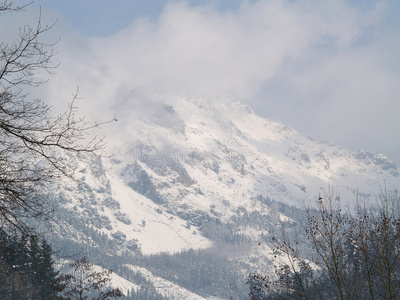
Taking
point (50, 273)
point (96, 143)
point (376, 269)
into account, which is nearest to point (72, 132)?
point (96, 143)

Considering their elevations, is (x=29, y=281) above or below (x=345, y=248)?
below

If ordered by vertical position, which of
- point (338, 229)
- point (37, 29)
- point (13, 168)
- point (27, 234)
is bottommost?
point (27, 234)

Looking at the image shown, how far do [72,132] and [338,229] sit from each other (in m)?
8.89

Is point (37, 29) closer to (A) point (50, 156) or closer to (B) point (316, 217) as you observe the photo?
(A) point (50, 156)

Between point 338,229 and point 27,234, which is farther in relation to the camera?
point 338,229

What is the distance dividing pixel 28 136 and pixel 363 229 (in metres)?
9.80

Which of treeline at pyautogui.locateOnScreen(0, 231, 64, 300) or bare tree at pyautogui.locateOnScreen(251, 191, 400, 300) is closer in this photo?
bare tree at pyautogui.locateOnScreen(251, 191, 400, 300)

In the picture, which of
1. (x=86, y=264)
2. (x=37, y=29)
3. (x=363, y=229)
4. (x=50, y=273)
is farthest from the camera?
(x=50, y=273)

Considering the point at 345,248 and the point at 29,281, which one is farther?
the point at 29,281

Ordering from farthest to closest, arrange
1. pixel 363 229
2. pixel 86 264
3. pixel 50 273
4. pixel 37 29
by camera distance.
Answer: pixel 50 273, pixel 86 264, pixel 363 229, pixel 37 29

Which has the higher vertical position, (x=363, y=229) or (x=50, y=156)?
(x=363, y=229)

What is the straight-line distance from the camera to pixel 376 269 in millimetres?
12828

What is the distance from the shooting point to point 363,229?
483 inches

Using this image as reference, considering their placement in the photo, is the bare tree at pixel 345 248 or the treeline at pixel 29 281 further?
the treeline at pixel 29 281
